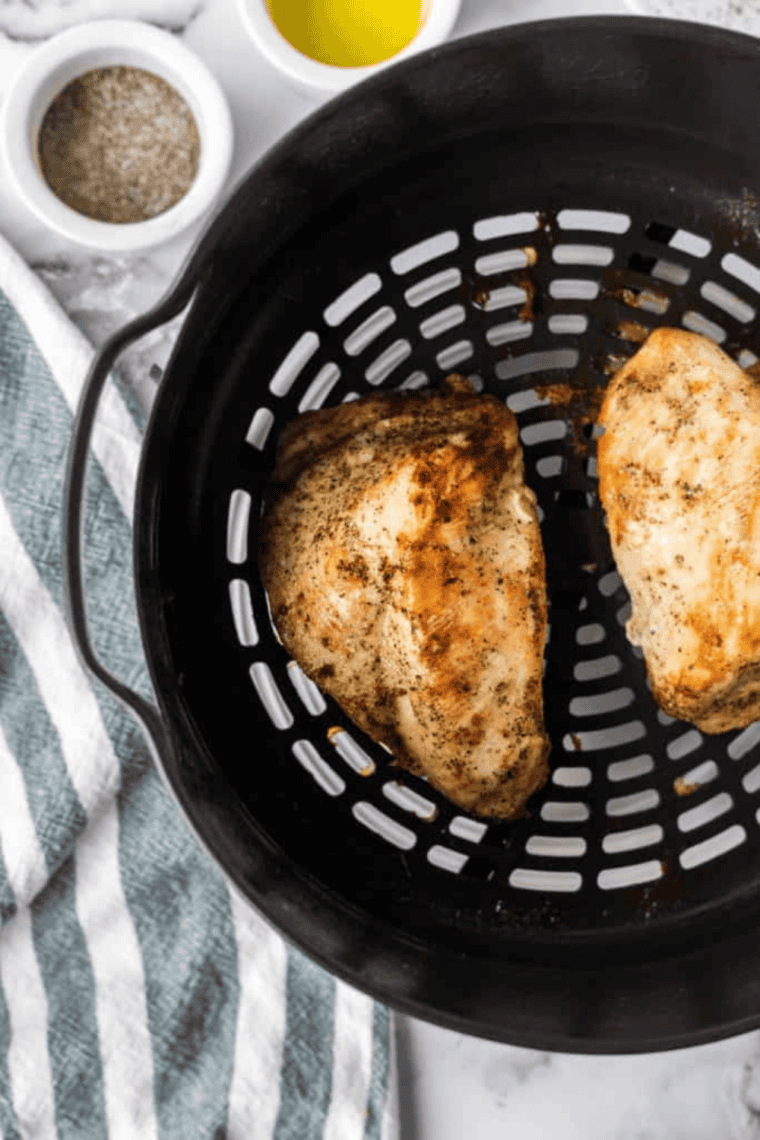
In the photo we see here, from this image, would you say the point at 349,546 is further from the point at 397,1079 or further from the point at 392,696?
Result: the point at 397,1079

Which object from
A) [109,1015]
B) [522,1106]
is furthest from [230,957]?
[522,1106]

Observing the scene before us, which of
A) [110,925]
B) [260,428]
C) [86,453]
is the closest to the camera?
[86,453]

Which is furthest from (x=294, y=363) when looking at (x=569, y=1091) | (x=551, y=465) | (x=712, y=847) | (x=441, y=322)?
(x=569, y=1091)

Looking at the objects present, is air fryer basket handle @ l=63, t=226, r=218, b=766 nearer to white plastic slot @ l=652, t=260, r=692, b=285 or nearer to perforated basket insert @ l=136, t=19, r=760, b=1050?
perforated basket insert @ l=136, t=19, r=760, b=1050

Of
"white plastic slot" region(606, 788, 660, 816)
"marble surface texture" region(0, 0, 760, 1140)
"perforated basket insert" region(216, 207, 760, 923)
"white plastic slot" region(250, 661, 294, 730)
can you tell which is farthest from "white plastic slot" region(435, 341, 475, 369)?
"marble surface texture" region(0, 0, 760, 1140)

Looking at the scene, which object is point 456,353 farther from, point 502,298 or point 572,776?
point 572,776
